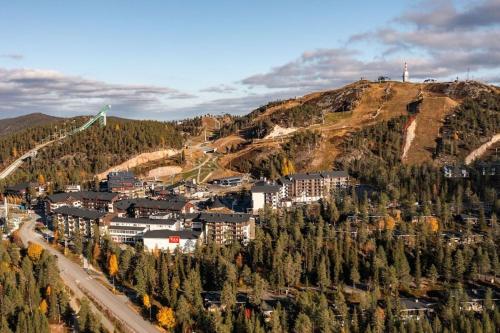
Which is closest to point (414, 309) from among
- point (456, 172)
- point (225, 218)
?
point (225, 218)

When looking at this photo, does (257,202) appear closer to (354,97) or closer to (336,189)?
(336,189)

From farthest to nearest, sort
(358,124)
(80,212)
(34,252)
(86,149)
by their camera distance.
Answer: (358,124), (86,149), (80,212), (34,252)

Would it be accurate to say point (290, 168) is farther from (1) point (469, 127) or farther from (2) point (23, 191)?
(2) point (23, 191)

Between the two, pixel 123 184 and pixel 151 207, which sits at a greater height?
pixel 123 184

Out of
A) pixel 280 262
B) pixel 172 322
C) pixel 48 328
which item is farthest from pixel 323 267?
pixel 48 328

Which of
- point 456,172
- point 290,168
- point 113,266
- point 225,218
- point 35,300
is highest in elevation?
point 290,168

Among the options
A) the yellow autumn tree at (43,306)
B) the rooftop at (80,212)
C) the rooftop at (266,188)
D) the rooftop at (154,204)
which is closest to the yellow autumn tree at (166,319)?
the yellow autumn tree at (43,306)

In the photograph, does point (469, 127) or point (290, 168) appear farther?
point (469, 127)
